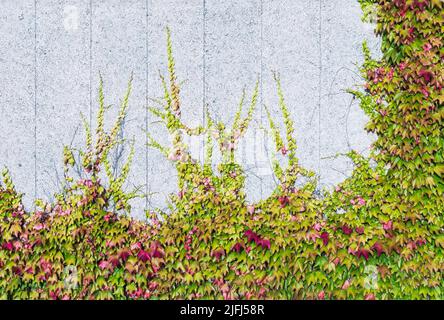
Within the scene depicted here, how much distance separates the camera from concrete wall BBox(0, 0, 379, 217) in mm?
4273

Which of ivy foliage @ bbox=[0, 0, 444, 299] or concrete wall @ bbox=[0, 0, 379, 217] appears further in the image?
concrete wall @ bbox=[0, 0, 379, 217]

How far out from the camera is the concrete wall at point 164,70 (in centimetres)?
427

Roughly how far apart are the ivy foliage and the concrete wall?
0.30 feet

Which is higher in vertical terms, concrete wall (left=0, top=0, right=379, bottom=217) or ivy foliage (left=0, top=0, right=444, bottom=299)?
concrete wall (left=0, top=0, right=379, bottom=217)

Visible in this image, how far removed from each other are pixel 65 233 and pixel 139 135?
37.5 inches

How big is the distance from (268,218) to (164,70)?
4.65ft

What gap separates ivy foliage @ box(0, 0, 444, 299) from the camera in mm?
4094

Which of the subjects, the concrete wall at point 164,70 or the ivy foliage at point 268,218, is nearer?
the ivy foliage at point 268,218

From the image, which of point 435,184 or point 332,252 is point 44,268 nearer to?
point 332,252

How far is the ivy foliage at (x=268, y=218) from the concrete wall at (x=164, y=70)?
0.30 ft

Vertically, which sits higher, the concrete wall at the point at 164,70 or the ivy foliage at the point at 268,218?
the concrete wall at the point at 164,70

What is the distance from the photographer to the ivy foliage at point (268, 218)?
409 centimetres

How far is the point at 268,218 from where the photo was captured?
13.8 ft

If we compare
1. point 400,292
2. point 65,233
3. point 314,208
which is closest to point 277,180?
point 314,208
